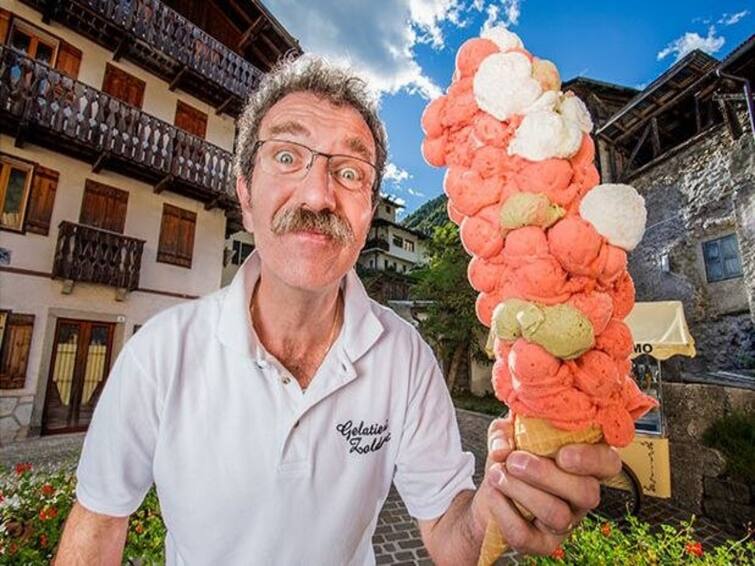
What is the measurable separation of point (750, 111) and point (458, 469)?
1133cm

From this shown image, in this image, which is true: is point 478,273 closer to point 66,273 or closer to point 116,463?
point 116,463

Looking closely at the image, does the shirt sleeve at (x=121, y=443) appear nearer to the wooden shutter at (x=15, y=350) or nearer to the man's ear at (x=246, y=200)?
the man's ear at (x=246, y=200)

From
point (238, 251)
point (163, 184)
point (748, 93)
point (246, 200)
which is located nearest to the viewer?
point (246, 200)

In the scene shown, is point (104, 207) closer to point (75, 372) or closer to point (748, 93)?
point (75, 372)

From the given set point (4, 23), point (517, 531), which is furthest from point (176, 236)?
point (517, 531)

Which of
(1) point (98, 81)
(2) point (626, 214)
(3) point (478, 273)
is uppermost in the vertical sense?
(1) point (98, 81)

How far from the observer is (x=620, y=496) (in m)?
6.53

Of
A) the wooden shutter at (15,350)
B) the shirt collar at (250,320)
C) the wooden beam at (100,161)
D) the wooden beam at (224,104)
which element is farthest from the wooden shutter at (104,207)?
the shirt collar at (250,320)

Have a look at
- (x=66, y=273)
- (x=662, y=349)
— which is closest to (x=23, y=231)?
(x=66, y=273)

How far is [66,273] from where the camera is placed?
33.0 feet

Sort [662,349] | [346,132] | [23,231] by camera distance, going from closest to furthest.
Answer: [346,132] → [662,349] → [23,231]

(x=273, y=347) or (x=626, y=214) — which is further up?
(x=626, y=214)

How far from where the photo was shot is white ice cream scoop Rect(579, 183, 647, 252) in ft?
2.98

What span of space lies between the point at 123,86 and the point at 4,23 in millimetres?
2723
